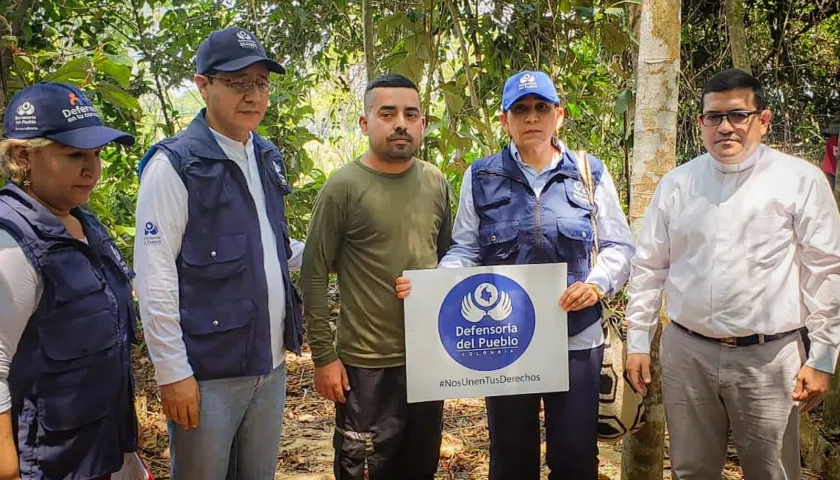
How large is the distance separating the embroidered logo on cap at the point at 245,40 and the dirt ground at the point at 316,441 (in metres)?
2.12

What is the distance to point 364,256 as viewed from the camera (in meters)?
2.60

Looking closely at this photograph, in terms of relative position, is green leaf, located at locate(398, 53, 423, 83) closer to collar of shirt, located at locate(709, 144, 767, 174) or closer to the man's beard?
the man's beard

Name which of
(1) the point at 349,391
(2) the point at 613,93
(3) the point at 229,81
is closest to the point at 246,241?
(3) the point at 229,81

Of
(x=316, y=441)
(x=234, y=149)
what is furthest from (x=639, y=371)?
(x=316, y=441)

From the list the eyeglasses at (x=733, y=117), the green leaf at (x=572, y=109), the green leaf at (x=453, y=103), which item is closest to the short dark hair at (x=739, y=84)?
the eyeglasses at (x=733, y=117)

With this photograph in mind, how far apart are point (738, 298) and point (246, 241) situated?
68.9 inches

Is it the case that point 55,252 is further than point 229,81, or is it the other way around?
point 229,81

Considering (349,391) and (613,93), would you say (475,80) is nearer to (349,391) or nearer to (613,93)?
(613,93)

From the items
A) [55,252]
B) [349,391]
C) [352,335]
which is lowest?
[349,391]

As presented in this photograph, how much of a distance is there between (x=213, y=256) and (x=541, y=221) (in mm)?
1241

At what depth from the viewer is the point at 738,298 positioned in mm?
2344

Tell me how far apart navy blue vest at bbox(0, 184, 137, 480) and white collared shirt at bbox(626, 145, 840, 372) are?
1.99 meters

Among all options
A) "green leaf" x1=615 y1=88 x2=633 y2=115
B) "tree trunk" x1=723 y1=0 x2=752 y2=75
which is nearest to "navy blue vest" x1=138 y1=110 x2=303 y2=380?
"green leaf" x1=615 y1=88 x2=633 y2=115

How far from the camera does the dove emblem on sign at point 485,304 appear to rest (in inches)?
102
